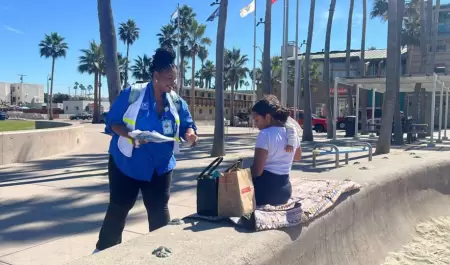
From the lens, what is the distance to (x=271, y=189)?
12.8ft

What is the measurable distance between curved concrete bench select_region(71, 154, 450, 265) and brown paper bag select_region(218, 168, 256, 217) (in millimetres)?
152

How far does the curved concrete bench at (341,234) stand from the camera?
270 centimetres

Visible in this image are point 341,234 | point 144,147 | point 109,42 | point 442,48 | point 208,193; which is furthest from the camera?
point 442,48

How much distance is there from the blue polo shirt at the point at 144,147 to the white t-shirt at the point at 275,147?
901 millimetres

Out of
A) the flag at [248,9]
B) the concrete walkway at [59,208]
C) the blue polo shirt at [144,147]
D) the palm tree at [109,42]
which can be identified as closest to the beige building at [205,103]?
the flag at [248,9]

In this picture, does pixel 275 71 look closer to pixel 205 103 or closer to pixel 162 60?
pixel 205 103

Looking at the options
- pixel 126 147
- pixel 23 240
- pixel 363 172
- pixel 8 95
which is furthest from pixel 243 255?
pixel 8 95

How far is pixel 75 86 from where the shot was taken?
16088 centimetres

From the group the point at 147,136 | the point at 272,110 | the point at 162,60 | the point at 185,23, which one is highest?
the point at 185,23

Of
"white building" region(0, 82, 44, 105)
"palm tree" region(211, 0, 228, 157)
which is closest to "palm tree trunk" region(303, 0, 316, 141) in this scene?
"palm tree" region(211, 0, 228, 157)

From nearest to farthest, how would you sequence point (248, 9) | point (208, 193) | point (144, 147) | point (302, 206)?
point (144, 147), point (208, 193), point (302, 206), point (248, 9)

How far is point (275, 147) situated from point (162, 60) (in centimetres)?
130

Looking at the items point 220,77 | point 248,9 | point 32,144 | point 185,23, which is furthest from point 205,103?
point 32,144

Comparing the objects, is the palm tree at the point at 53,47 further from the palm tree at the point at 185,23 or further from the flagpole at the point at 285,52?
the flagpole at the point at 285,52
